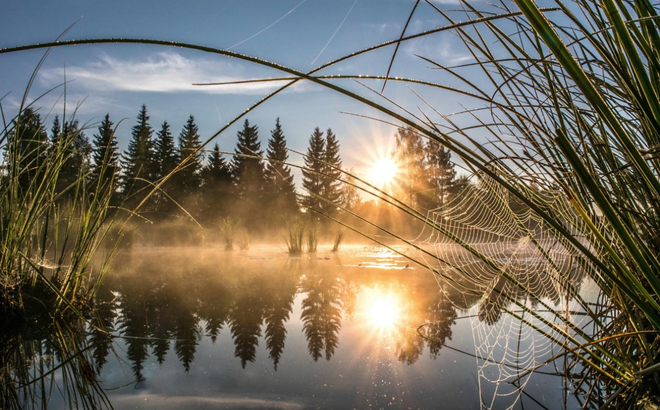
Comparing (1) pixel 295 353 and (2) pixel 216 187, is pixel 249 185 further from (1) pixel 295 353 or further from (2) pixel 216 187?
(1) pixel 295 353

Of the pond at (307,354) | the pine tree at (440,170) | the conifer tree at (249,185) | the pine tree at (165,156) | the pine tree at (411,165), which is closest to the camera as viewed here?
the pond at (307,354)

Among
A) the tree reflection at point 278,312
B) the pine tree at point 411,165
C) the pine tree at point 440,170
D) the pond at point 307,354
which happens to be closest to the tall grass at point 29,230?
the pond at point 307,354

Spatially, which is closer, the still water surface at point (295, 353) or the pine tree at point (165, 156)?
the still water surface at point (295, 353)

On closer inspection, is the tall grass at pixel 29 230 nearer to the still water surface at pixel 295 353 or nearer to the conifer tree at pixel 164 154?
the still water surface at pixel 295 353

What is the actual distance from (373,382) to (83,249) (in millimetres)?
1381

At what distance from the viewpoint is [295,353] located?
3.99 ft

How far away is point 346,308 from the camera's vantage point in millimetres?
1893

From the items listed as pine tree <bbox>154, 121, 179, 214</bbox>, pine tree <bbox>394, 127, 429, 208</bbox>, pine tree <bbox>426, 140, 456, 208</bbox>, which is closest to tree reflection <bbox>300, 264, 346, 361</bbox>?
pine tree <bbox>426, 140, 456, 208</bbox>

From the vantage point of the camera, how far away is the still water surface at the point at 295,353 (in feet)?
2.90

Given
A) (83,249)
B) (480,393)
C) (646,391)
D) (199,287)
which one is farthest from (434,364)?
(199,287)

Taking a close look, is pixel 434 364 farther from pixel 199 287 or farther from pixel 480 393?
pixel 199 287

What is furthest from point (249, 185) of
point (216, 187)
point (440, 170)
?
point (440, 170)

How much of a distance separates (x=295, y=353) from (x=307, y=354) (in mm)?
47

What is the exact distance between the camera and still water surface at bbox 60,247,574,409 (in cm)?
89
